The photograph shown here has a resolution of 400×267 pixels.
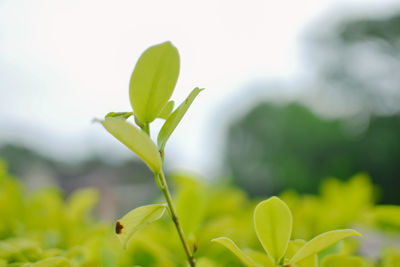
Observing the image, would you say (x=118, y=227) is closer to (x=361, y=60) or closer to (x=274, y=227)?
(x=274, y=227)

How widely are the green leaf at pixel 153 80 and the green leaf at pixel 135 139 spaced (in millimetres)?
39

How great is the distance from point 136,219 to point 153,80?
0.12 metres

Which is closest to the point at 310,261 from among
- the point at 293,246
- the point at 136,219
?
the point at 293,246

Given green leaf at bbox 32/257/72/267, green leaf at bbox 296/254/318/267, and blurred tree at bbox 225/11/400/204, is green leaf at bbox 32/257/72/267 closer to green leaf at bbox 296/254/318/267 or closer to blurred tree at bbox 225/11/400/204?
green leaf at bbox 296/254/318/267

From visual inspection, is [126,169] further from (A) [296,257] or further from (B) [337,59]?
(A) [296,257]

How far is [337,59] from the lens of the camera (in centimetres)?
984

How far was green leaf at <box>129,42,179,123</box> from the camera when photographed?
28 centimetres

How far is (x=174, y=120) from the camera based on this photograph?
0.30 m

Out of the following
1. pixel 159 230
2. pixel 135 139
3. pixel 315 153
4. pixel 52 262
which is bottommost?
pixel 315 153

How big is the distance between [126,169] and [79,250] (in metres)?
12.8

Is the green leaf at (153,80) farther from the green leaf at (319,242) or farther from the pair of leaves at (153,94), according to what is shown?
the green leaf at (319,242)

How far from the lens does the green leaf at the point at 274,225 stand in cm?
30

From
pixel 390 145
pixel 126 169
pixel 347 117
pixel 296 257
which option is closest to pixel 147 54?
pixel 296 257

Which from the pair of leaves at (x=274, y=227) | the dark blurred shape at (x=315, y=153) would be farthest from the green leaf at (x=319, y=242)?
the dark blurred shape at (x=315, y=153)
